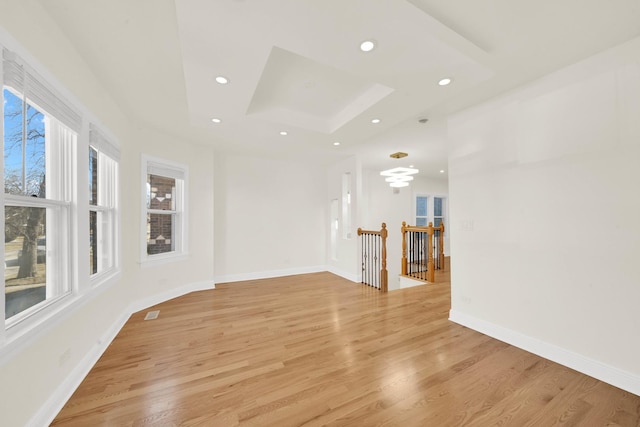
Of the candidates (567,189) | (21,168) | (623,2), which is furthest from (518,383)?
(21,168)

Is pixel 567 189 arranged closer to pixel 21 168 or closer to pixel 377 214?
pixel 21 168

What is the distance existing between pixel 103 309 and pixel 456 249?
158 inches

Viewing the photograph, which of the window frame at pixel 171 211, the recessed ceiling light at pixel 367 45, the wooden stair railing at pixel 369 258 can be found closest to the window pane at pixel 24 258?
the window frame at pixel 171 211

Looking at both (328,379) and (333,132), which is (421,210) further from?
(328,379)

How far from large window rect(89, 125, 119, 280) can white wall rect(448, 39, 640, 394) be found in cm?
403

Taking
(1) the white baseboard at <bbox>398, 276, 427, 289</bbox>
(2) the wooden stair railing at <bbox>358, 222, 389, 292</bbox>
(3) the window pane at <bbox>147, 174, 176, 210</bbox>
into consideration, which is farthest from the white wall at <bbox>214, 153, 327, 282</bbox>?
(1) the white baseboard at <bbox>398, 276, 427, 289</bbox>

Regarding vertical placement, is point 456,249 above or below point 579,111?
below

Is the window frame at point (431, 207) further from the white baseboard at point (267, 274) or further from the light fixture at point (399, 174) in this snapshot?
the white baseboard at point (267, 274)

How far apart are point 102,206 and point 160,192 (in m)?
1.42

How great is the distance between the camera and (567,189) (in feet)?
6.85

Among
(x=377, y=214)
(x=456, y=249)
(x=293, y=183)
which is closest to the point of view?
(x=456, y=249)

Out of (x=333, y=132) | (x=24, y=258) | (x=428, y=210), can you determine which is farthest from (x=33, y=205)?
(x=428, y=210)

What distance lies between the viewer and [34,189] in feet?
5.20

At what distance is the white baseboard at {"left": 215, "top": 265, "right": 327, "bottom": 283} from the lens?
4887mm
